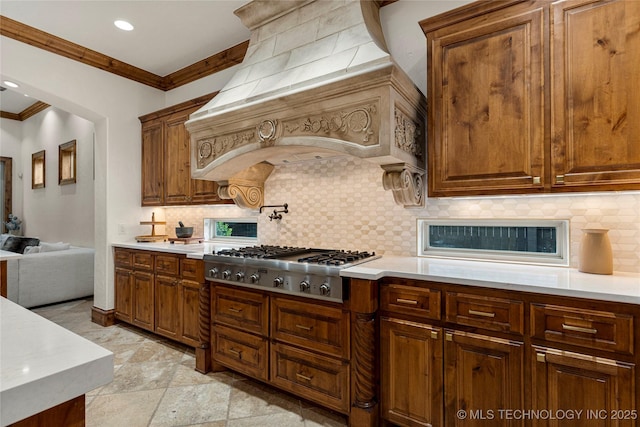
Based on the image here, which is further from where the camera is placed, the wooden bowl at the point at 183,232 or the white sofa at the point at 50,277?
the white sofa at the point at 50,277

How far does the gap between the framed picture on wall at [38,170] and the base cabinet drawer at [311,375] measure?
271 inches

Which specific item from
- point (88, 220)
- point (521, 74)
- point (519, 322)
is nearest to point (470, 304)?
point (519, 322)

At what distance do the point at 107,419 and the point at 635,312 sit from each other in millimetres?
2949

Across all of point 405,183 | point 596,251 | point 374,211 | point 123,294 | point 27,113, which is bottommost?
point 123,294

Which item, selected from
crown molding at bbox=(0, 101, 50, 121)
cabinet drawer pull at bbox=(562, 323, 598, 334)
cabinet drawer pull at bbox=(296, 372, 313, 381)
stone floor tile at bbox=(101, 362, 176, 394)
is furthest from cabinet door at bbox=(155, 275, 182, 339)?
crown molding at bbox=(0, 101, 50, 121)

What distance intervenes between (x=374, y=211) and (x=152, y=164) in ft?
9.64

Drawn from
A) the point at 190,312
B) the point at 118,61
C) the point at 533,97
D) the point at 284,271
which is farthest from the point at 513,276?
the point at 118,61

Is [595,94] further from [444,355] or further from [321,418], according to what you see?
[321,418]

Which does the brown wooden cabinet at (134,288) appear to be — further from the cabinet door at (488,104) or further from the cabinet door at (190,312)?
the cabinet door at (488,104)

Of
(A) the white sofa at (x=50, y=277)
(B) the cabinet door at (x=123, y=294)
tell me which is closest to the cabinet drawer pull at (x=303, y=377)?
(B) the cabinet door at (x=123, y=294)

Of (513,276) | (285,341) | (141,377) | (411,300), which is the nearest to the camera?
(513,276)

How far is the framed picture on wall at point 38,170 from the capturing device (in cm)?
644

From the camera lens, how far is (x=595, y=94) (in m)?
1.67

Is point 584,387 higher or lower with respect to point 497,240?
lower
